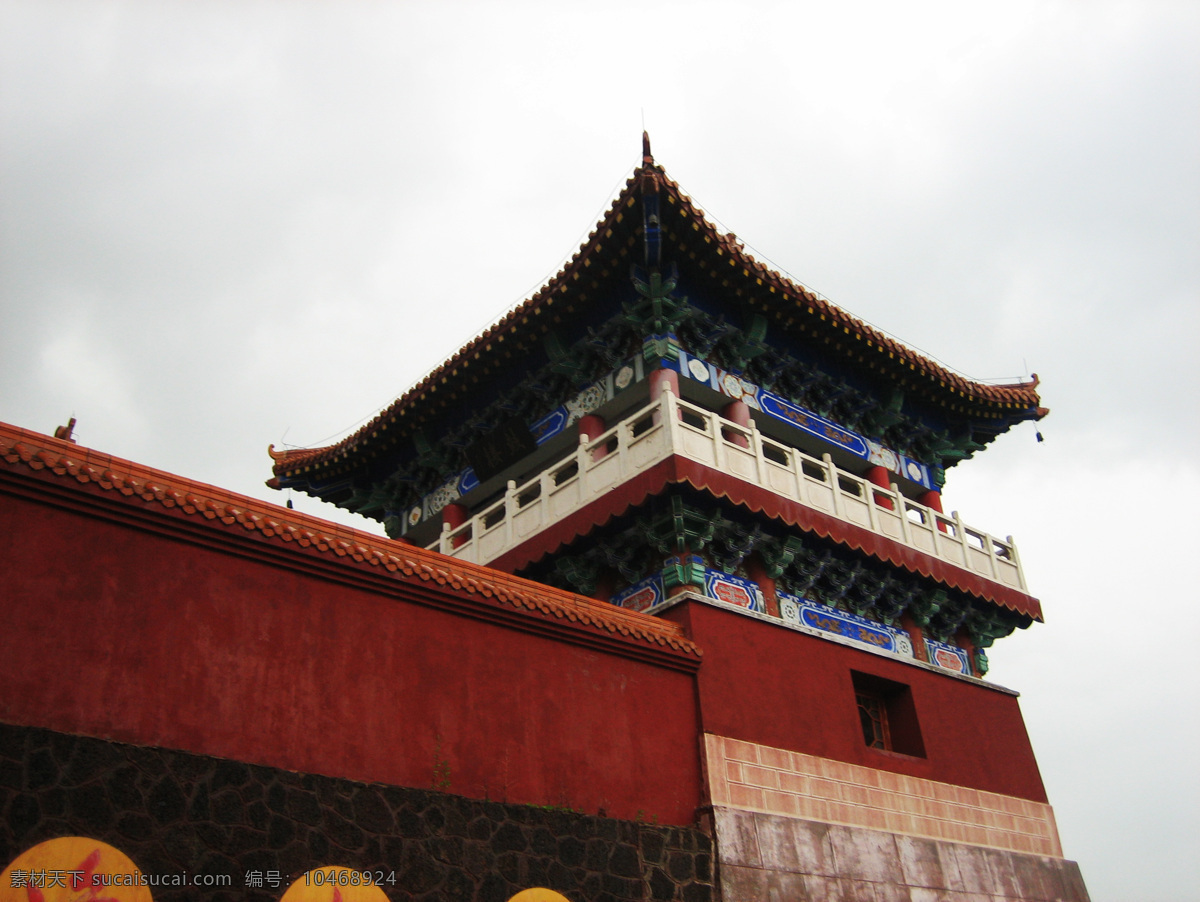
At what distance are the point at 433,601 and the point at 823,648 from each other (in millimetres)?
5504

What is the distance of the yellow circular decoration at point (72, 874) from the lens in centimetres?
652

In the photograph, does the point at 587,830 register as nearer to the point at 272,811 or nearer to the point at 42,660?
the point at 272,811

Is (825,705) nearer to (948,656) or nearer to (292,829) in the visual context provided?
(948,656)

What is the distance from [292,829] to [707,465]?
6.60m

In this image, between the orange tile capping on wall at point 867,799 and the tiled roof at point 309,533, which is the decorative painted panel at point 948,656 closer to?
the orange tile capping on wall at point 867,799

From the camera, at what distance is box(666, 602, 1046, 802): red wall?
11.6 m

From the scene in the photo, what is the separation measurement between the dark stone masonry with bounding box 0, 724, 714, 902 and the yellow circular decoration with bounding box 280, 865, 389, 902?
6cm

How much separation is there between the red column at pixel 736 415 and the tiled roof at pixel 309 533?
362 cm

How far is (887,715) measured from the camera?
13812mm

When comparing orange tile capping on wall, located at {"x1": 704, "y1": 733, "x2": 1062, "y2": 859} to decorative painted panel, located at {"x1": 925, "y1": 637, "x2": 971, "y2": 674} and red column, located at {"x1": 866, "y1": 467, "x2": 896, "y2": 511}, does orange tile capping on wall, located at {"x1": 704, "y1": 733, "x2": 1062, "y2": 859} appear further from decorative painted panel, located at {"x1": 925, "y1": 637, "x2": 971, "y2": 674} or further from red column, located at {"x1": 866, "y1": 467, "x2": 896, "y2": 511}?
red column, located at {"x1": 866, "y1": 467, "x2": 896, "y2": 511}

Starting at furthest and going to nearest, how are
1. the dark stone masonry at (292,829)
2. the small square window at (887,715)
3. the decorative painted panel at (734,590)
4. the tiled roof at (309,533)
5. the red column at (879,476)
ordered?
the red column at (879,476) → the small square window at (887,715) → the decorative painted panel at (734,590) → the tiled roof at (309,533) → the dark stone masonry at (292,829)

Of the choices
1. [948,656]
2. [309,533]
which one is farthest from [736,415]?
[309,533]

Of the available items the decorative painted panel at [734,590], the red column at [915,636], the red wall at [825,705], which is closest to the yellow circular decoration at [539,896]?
the red wall at [825,705]

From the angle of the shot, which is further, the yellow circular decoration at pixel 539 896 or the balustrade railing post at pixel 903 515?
the balustrade railing post at pixel 903 515
